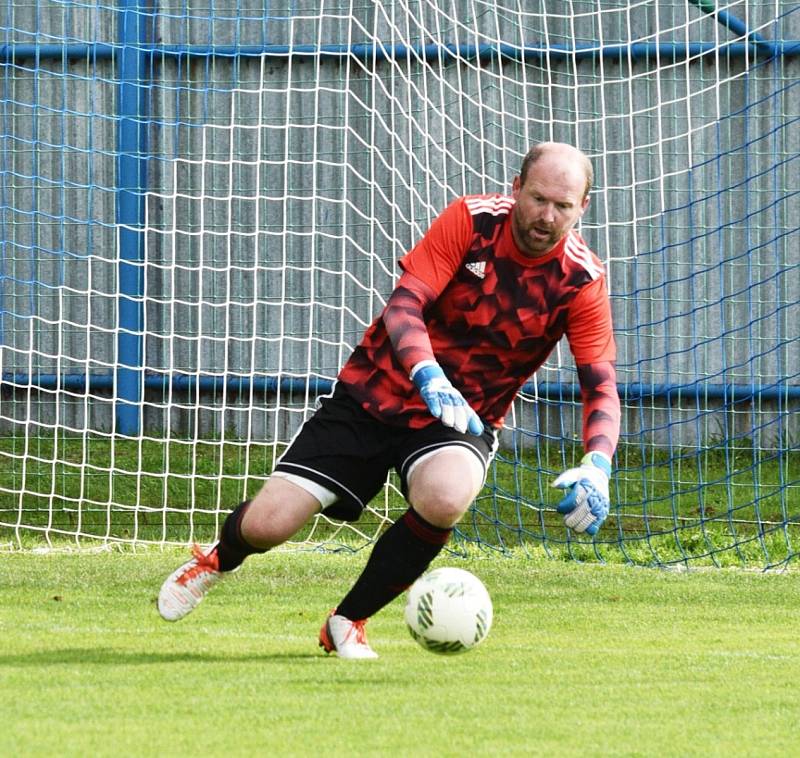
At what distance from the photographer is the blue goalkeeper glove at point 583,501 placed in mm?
4281

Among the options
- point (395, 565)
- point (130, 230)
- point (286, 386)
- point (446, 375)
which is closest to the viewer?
point (395, 565)

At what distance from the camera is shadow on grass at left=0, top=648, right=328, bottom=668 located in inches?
173

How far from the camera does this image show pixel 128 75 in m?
11.0

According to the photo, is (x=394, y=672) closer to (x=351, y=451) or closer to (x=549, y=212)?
(x=351, y=451)

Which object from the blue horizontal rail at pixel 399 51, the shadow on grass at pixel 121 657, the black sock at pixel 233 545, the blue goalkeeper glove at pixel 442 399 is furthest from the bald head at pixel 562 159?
the blue horizontal rail at pixel 399 51

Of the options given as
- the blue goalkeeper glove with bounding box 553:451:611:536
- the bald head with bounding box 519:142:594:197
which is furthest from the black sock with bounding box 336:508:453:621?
the bald head with bounding box 519:142:594:197

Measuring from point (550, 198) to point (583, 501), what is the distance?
0.88 meters

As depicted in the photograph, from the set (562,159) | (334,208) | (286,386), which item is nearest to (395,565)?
(562,159)

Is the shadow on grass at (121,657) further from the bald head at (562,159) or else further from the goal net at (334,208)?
the goal net at (334,208)

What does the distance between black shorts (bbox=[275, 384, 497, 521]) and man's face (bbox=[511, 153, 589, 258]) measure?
658mm

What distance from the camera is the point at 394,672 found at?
4.34 m

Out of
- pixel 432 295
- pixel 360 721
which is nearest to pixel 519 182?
pixel 432 295

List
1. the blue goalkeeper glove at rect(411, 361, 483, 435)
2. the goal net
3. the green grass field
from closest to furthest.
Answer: the green grass field < the blue goalkeeper glove at rect(411, 361, 483, 435) < the goal net

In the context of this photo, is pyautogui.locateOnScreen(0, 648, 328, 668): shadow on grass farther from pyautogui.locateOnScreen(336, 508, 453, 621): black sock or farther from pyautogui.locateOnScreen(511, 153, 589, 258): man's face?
pyautogui.locateOnScreen(511, 153, 589, 258): man's face
